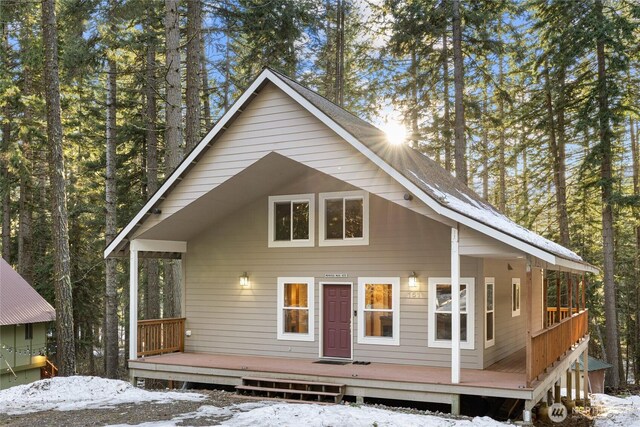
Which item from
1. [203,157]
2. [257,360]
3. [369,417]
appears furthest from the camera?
[257,360]

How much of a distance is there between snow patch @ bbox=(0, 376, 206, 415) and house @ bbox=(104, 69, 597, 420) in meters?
1.15

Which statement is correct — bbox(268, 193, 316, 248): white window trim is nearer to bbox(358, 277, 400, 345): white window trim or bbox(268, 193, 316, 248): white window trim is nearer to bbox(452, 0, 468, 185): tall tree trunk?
bbox(358, 277, 400, 345): white window trim

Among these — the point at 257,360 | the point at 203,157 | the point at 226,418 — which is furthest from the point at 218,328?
the point at 226,418

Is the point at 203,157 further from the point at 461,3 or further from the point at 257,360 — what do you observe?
the point at 461,3

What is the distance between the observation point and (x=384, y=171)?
953 cm

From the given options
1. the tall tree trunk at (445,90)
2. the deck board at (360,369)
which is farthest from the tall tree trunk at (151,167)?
the tall tree trunk at (445,90)

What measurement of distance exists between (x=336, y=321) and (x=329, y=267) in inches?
46.6

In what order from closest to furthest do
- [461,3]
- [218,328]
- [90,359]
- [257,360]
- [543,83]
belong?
[257,360] < [218,328] < [461,3] < [543,83] < [90,359]

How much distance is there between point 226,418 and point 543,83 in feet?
59.3

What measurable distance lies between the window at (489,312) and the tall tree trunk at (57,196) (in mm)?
9177

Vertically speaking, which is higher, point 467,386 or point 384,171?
point 384,171

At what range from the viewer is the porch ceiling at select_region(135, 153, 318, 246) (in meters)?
11.4

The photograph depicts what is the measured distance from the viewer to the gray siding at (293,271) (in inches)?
452

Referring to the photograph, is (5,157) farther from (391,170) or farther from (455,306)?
(455,306)
